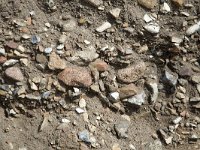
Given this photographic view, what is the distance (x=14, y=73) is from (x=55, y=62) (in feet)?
0.57

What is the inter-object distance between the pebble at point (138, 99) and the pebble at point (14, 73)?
456 mm

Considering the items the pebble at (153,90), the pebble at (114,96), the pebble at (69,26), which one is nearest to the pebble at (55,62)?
the pebble at (69,26)

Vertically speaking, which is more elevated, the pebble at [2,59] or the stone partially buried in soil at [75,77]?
the pebble at [2,59]

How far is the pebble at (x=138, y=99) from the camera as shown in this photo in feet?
6.49

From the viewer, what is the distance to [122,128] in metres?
1.95

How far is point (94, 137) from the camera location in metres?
1.89

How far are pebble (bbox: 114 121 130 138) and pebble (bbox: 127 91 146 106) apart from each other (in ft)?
0.30

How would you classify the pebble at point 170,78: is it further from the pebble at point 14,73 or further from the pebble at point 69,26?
the pebble at point 14,73

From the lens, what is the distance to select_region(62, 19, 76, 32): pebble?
79.0 inches

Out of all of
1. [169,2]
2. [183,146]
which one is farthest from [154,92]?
[169,2]

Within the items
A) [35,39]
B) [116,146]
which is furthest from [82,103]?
[35,39]

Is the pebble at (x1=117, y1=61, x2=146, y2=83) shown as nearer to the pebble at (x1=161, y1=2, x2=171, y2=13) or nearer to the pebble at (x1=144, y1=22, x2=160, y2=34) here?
the pebble at (x1=144, y1=22, x2=160, y2=34)

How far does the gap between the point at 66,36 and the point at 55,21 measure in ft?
0.28

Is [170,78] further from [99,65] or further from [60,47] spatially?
[60,47]
